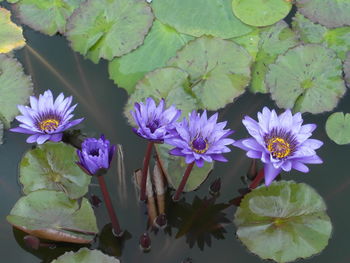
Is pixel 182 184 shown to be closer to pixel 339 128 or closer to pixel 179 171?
pixel 179 171

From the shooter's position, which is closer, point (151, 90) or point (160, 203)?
point (160, 203)

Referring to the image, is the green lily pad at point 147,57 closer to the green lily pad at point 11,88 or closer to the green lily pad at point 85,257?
the green lily pad at point 11,88

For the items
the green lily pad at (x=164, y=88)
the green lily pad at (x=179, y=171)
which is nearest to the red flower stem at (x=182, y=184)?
the green lily pad at (x=179, y=171)

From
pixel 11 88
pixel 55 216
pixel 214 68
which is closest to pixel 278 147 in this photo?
pixel 214 68

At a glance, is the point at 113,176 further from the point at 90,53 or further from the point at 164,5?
the point at 164,5

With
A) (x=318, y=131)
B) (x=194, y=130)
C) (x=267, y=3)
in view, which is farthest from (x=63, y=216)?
(x=267, y=3)

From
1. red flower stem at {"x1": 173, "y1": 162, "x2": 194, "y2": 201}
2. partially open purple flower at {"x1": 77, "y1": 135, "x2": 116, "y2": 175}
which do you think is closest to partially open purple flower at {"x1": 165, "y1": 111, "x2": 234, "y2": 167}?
red flower stem at {"x1": 173, "y1": 162, "x2": 194, "y2": 201}

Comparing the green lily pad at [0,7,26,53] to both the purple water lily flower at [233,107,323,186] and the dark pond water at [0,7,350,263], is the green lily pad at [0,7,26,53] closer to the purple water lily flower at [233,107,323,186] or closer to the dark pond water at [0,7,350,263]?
the dark pond water at [0,7,350,263]
